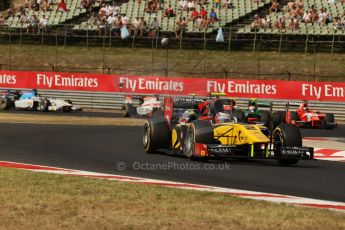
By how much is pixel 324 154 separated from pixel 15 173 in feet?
24.6

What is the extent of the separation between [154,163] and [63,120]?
1385 cm

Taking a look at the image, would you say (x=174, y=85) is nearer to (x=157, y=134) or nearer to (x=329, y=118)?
(x=329, y=118)

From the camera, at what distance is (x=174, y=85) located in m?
33.7

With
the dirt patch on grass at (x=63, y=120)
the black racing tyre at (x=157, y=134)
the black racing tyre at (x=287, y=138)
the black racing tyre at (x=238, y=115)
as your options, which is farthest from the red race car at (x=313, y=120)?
the black racing tyre at (x=287, y=138)

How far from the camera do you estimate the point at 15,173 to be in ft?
39.2

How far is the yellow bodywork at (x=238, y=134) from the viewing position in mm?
13867

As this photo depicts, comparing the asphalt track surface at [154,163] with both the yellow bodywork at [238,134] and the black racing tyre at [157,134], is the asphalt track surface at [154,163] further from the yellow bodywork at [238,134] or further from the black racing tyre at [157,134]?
the yellow bodywork at [238,134]

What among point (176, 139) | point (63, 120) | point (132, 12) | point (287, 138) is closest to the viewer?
point (287, 138)

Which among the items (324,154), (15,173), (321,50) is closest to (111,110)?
(321,50)

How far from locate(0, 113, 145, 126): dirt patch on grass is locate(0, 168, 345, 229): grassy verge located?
15.7m

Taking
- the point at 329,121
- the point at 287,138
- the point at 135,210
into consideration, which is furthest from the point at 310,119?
the point at 135,210

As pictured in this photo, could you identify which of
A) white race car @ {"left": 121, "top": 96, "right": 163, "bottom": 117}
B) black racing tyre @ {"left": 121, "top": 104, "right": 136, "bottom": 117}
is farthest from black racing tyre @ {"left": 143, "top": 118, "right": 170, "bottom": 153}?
black racing tyre @ {"left": 121, "top": 104, "right": 136, "bottom": 117}

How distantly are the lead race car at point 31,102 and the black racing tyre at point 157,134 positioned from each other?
16946 mm

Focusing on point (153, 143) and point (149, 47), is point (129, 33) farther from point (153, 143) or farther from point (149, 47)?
point (153, 143)
